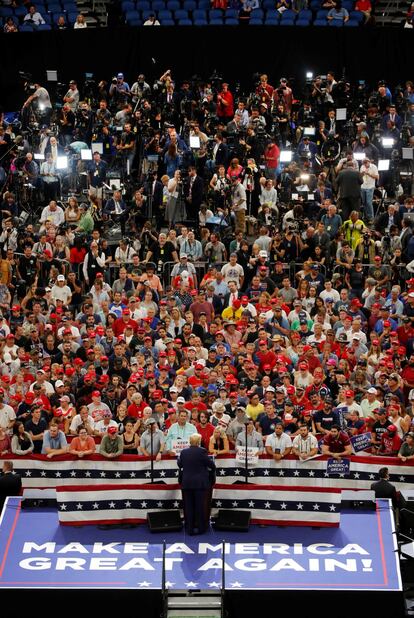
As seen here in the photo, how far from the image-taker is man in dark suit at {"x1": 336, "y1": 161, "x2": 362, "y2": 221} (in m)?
32.1

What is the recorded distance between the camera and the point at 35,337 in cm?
2728

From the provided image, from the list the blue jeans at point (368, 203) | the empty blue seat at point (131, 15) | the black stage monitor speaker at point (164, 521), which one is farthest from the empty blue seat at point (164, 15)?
the black stage monitor speaker at point (164, 521)

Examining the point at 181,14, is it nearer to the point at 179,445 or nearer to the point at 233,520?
the point at 179,445

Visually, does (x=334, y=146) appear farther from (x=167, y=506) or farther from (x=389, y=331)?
(x=167, y=506)

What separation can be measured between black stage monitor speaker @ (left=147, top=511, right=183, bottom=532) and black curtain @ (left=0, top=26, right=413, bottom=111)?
17812mm

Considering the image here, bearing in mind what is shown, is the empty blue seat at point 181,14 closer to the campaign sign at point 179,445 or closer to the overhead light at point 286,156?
the overhead light at point 286,156

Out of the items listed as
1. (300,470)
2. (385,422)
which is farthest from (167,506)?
(385,422)

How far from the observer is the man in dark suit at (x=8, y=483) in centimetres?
2308

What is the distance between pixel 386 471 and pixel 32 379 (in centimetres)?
681

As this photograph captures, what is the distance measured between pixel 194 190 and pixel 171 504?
11.4 m

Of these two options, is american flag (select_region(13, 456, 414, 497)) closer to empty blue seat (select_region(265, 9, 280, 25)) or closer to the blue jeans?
the blue jeans

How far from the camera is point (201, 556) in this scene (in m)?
21.2

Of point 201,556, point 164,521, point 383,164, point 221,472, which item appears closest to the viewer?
point 201,556

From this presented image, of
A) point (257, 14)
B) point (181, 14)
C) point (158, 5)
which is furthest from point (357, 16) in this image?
point (158, 5)
